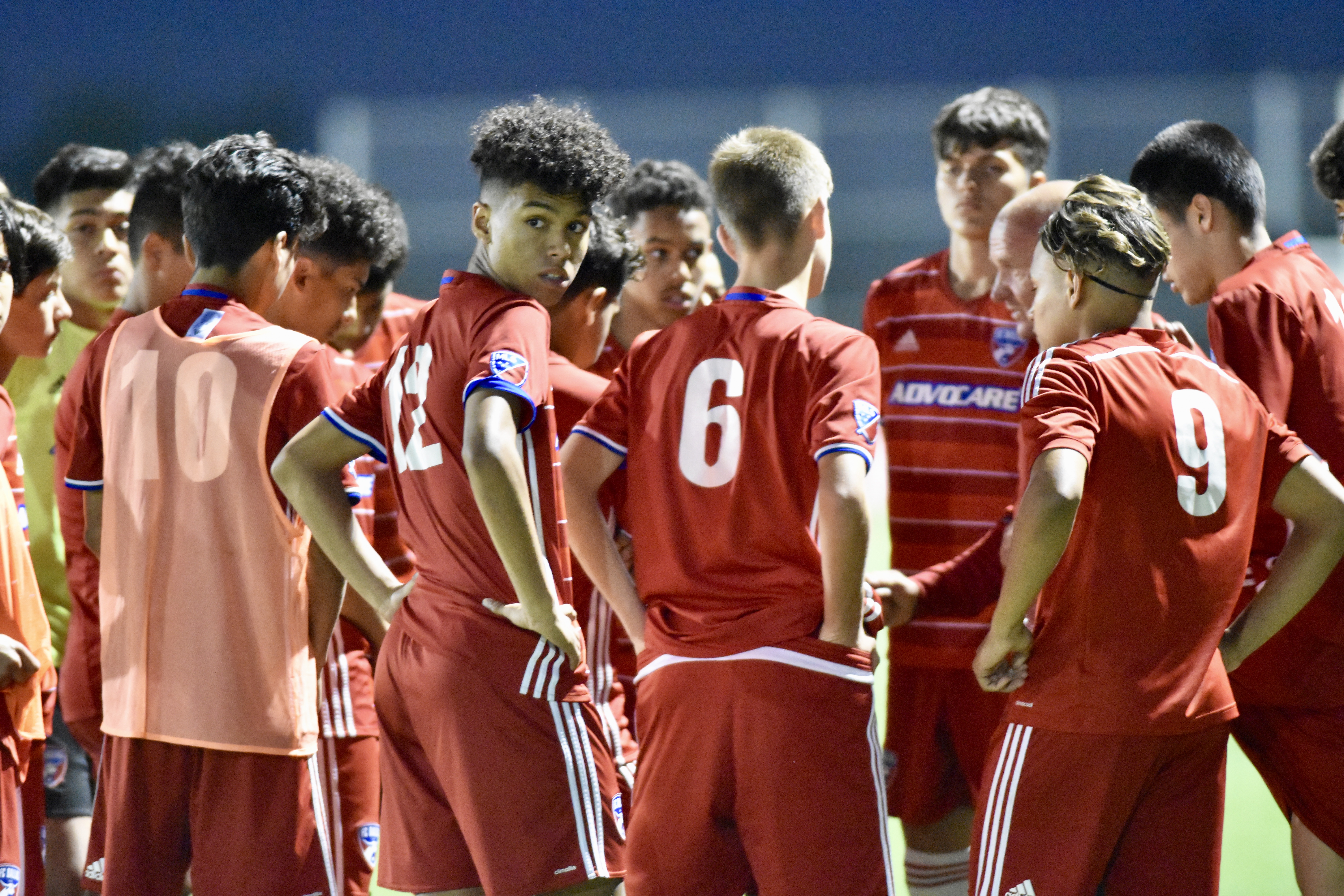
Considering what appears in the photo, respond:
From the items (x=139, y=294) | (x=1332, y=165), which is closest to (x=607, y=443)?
(x=139, y=294)

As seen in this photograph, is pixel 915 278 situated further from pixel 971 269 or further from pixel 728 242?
pixel 728 242

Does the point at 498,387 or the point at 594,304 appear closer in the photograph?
the point at 498,387

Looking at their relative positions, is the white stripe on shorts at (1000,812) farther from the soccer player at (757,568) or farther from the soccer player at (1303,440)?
the soccer player at (1303,440)

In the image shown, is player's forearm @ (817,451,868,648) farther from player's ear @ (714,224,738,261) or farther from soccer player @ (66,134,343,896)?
soccer player @ (66,134,343,896)

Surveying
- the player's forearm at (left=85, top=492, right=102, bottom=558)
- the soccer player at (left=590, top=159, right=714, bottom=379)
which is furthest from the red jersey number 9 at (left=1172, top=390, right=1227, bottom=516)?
the player's forearm at (left=85, top=492, right=102, bottom=558)

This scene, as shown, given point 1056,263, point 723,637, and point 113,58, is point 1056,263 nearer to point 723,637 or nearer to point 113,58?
point 723,637

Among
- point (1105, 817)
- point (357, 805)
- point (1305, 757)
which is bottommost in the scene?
point (357, 805)

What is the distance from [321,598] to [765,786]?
3.40 ft

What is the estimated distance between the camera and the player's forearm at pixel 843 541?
2.58m

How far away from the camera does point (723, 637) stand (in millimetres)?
2715

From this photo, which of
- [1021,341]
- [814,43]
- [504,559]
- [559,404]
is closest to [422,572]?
[504,559]

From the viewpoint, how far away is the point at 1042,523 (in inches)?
98.6

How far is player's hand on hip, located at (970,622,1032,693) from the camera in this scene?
8.67ft

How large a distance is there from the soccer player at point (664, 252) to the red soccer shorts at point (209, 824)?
187 cm
